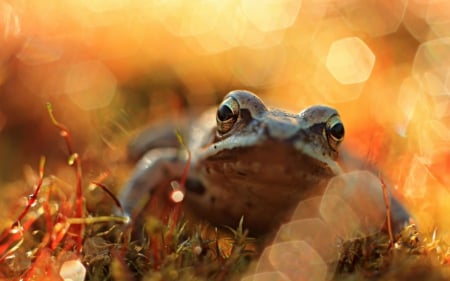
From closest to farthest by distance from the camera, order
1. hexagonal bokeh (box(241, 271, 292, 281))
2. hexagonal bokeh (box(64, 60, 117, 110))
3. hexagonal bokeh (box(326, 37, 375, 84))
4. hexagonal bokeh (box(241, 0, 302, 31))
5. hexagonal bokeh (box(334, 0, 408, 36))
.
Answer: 1. hexagonal bokeh (box(241, 271, 292, 281))
2. hexagonal bokeh (box(64, 60, 117, 110))
3. hexagonal bokeh (box(326, 37, 375, 84))
4. hexagonal bokeh (box(334, 0, 408, 36))
5. hexagonal bokeh (box(241, 0, 302, 31))

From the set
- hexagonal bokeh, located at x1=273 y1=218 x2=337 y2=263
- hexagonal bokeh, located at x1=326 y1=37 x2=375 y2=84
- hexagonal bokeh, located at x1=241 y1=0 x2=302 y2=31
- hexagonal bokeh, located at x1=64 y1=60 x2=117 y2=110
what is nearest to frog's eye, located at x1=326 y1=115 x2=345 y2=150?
hexagonal bokeh, located at x1=273 y1=218 x2=337 y2=263

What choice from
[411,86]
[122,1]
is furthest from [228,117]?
[122,1]

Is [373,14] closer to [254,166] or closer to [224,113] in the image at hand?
[224,113]

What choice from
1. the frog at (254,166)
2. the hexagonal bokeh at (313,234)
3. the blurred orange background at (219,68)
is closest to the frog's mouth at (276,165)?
the frog at (254,166)

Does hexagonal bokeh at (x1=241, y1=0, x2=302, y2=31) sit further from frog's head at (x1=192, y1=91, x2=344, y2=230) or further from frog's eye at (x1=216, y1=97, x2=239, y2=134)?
frog's eye at (x1=216, y1=97, x2=239, y2=134)

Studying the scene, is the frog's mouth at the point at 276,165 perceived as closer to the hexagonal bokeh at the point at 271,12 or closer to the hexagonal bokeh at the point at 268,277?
the hexagonal bokeh at the point at 268,277

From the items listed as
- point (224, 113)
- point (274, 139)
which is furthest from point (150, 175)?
point (274, 139)

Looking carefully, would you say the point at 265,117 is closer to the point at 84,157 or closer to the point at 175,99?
the point at 84,157
